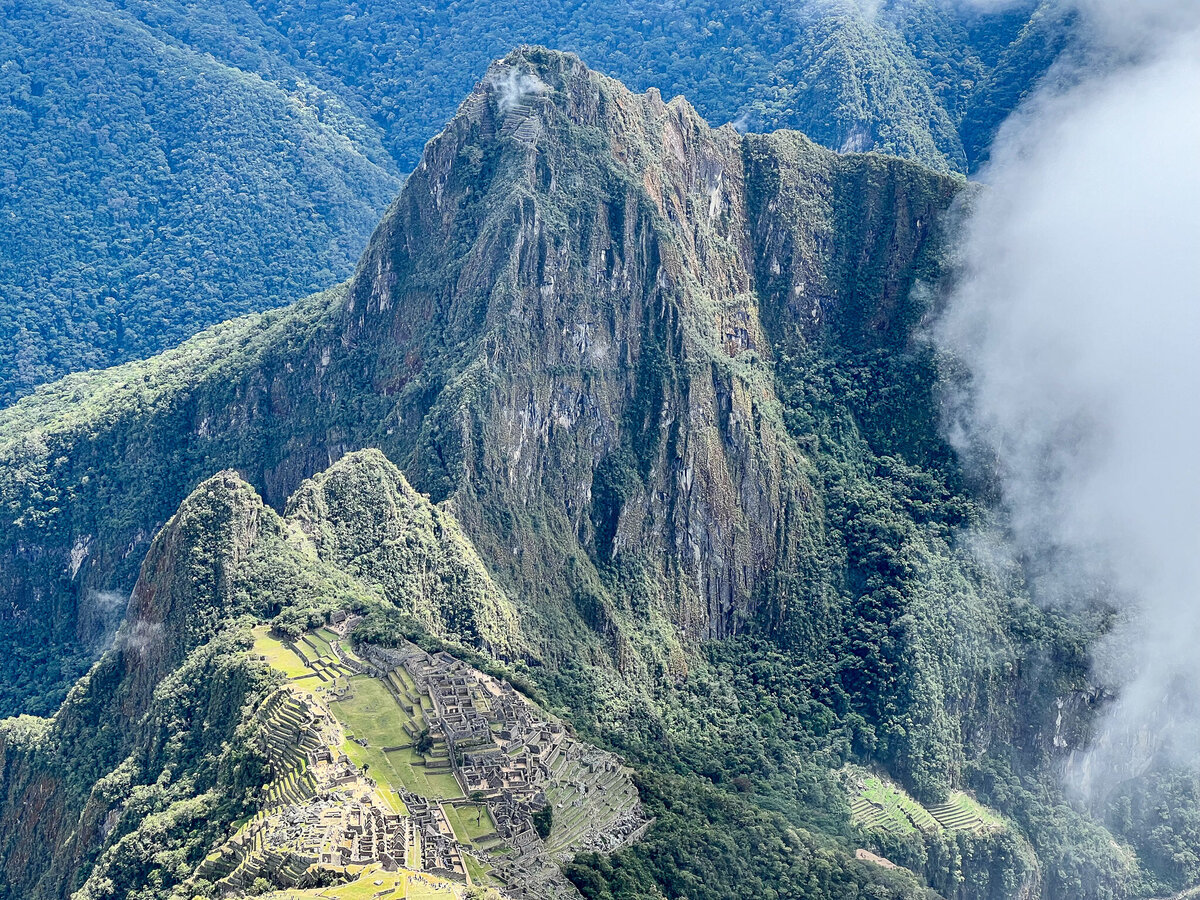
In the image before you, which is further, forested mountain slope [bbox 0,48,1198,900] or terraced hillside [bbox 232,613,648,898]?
forested mountain slope [bbox 0,48,1198,900]

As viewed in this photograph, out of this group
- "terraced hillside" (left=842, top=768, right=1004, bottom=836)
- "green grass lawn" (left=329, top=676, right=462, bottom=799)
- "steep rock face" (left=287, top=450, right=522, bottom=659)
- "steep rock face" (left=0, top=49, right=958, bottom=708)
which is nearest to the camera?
"green grass lawn" (left=329, top=676, right=462, bottom=799)

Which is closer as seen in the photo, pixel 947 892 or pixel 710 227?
pixel 947 892

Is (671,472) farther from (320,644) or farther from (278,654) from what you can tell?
(278,654)

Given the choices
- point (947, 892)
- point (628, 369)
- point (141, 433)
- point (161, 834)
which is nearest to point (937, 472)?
point (628, 369)

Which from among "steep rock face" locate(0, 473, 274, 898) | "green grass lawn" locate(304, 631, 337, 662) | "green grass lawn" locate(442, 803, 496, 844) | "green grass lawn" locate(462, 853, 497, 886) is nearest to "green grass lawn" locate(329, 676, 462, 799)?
"green grass lawn" locate(442, 803, 496, 844)

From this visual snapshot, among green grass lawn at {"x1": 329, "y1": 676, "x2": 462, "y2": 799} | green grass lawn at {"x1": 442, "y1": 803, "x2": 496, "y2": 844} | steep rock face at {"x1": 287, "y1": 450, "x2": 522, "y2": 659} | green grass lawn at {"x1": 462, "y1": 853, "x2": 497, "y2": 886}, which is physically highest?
steep rock face at {"x1": 287, "y1": 450, "x2": 522, "y2": 659}

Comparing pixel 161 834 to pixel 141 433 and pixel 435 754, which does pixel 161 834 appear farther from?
pixel 141 433

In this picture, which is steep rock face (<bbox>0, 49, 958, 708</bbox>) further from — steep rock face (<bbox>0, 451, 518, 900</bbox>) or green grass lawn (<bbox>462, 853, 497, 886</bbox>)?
green grass lawn (<bbox>462, 853, 497, 886</bbox>)
